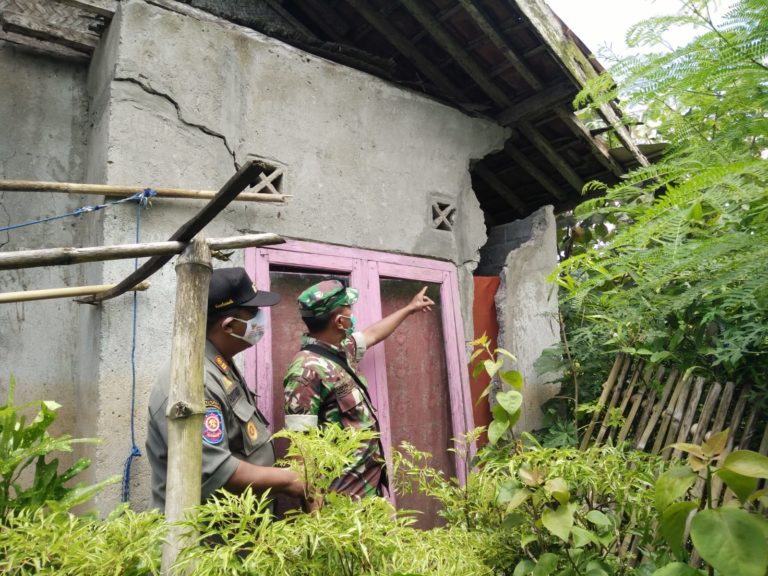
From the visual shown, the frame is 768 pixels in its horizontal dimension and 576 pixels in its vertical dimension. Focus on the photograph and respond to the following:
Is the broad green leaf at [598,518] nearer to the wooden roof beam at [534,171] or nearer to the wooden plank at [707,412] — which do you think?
the wooden plank at [707,412]

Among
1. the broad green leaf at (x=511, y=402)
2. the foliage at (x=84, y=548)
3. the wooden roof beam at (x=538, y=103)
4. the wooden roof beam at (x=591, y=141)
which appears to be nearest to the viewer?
the foliage at (x=84, y=548)

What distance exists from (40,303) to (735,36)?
10.7 feet

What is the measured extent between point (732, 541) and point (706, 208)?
2.16m

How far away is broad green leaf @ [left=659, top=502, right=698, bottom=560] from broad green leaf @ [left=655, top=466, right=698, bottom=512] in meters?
0.02

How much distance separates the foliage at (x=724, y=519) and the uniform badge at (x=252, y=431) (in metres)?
1.49

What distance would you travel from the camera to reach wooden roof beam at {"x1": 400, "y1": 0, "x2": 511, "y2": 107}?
388 centimetres

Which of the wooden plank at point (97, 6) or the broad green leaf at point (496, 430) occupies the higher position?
the wooden plank at point (97, 6)

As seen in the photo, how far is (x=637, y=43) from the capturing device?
2006 millimetres

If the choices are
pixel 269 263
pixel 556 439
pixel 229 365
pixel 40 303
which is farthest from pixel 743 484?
pixel 40 303

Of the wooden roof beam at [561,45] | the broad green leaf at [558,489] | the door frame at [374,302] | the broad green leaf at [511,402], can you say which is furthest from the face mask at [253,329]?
the wooden roof beam at [561,45]

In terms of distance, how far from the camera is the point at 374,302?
141 inches

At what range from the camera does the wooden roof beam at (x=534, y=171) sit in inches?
200

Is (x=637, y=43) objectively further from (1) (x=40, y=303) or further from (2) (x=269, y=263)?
(1) (x=40, y=303)

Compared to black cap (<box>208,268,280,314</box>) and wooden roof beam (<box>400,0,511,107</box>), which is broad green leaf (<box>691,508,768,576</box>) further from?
wooden roof beam (<box>400,0,511,107</box>)
